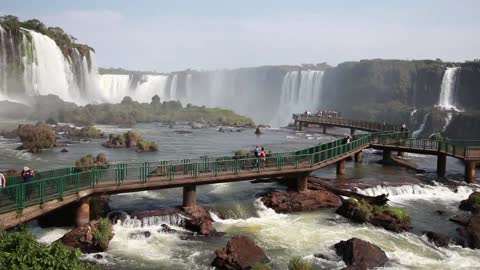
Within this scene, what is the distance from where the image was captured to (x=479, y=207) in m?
23.6

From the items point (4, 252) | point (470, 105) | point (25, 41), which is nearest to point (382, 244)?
point (4, 252)

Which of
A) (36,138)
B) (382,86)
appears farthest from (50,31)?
(382,86)

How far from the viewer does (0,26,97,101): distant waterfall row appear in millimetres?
68625

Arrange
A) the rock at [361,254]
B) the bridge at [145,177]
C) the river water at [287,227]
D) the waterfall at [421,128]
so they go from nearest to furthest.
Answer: the bridge at [145,177], the rock at [361,254], the river water at [287,227], the waterfall at [421,128]

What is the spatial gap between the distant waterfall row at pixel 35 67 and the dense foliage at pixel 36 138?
33.7 meters

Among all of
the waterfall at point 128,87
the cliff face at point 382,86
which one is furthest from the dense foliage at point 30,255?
the waterfall at point 128,87

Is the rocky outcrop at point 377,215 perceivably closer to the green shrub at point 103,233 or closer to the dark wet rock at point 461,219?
Result: the dark wet rock at point 461,219

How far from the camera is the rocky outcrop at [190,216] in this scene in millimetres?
19500

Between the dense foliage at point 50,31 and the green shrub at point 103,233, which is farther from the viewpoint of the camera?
the dense foliage at point 50,31

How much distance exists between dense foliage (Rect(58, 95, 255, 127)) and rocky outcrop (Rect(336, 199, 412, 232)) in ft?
153

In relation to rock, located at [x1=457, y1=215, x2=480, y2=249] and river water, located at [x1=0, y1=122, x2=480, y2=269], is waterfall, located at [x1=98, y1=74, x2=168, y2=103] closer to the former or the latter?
river water, located at [x1=0, y1=122, x2=480, y2=269]

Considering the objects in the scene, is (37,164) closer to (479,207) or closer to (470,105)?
(479,207)

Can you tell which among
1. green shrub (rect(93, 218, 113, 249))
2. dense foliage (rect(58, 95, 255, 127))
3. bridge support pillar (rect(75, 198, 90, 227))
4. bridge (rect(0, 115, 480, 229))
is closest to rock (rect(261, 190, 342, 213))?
bridge (rect(0, 115, 480, 229))

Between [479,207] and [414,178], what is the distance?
7.29 metres
